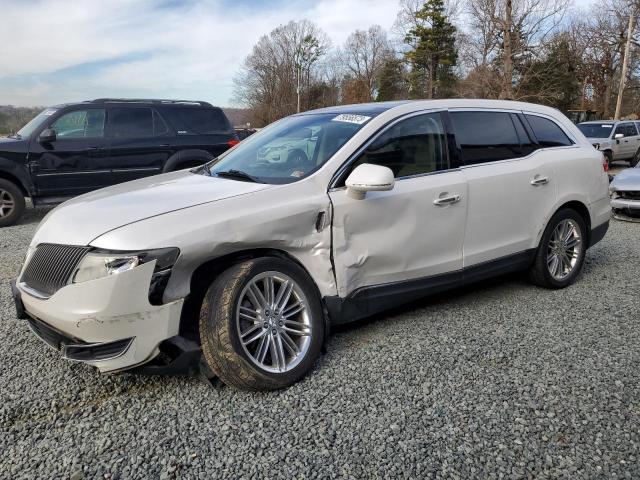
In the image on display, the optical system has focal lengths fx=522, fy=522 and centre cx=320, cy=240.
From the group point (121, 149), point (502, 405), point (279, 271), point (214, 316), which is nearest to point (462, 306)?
point (502, 405)

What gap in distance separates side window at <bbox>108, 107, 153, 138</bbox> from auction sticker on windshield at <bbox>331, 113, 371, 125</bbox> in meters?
6.06

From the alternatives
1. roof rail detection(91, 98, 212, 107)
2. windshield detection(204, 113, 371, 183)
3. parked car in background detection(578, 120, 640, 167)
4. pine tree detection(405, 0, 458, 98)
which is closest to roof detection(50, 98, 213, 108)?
roof rail detection(91, 98, 212, 107)

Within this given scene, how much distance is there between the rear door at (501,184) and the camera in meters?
3.96

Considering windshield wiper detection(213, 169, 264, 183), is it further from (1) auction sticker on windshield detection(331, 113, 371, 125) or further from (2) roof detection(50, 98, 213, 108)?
(2) roof detection(50, 98, 213, 108)

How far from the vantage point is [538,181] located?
438 centimetres

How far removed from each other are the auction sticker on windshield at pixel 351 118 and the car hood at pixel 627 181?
6.76 m

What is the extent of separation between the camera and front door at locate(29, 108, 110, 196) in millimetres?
8359

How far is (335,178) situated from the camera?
3.29m

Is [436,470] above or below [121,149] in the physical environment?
below

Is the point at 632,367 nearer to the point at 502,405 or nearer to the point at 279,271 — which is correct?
the point at 502,405

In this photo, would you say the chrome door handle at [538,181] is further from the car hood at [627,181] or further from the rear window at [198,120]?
the rear window at [198,120]

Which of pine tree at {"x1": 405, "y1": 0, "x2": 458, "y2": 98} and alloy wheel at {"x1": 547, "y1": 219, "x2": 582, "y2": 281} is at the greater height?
pine tree at {"x1": 405, "y1": 0, "x2": 458, "y2": 98}

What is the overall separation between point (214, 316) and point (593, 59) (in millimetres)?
53219

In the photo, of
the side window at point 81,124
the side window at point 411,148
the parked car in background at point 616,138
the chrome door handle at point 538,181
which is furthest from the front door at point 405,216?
the parked car in background at point 616,138
